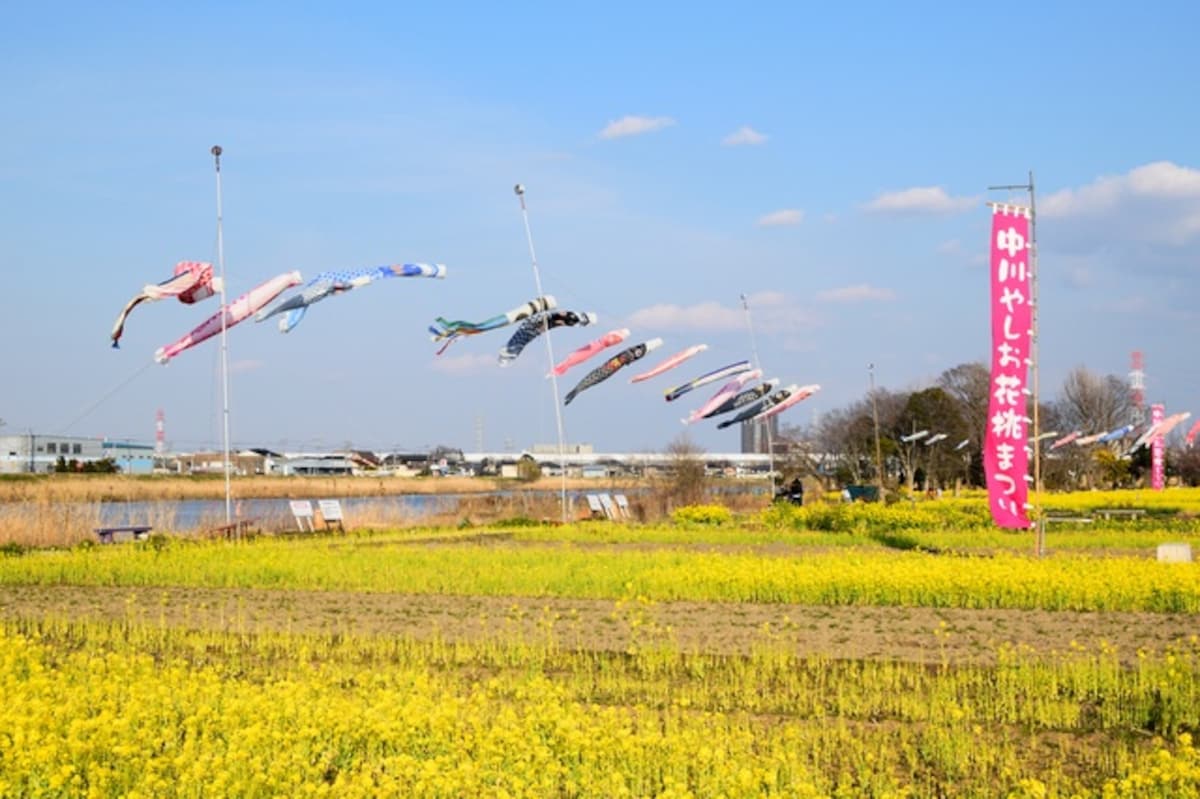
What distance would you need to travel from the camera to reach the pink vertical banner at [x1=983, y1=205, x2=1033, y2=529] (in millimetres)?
20000

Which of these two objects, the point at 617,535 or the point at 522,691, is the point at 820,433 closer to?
the point at 617,535

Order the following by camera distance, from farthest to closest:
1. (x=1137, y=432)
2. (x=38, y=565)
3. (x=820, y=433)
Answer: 1. (x=820, y=433)
2. (x=1137, y=432)
3. (x=38, y=565)

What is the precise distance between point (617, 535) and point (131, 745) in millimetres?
21766

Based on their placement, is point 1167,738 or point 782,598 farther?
point 782,598

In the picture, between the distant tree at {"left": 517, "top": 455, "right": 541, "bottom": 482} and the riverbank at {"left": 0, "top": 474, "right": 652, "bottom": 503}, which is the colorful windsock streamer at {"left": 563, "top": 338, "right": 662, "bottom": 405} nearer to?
the riverbank at {"left": 0, "top": 474, "right": 652, "bottom": 503}

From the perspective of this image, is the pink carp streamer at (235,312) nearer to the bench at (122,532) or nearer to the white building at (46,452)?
the bench at (122,532)

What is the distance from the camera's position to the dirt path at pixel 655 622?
12.3 metres

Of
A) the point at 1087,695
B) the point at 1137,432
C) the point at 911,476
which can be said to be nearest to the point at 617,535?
the point at 1087,695

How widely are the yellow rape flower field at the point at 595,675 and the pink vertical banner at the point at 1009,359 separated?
85.5 inches

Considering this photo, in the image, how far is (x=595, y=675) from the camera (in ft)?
35.5

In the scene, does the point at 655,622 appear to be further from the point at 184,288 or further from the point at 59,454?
the point at 59,454

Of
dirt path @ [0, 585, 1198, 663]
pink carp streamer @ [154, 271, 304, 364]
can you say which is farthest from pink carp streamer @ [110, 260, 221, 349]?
dirt path @ [0, 585, 1198, 663]

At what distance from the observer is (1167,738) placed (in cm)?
855

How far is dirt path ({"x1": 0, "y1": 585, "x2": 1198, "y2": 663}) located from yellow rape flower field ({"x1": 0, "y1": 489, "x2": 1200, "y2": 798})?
0.22 ft
